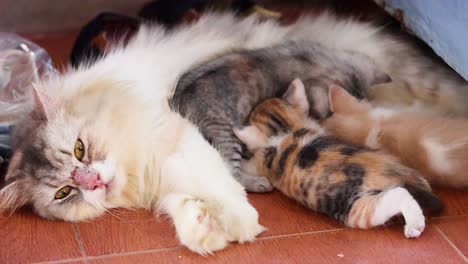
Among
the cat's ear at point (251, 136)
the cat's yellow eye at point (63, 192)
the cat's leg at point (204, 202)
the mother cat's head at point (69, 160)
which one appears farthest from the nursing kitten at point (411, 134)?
the cat's yellow eye at point (63, 192)

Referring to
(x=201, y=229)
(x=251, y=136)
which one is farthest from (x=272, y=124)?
(x=201, y=229)

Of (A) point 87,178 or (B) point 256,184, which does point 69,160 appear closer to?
(A) point 87,178

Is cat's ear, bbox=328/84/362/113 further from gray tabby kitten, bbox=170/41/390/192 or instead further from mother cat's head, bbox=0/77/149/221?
mother cat's head, bbox=0/77/149/221

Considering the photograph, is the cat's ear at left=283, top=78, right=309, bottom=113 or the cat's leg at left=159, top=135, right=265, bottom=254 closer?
the cat's leg at left=159, top=135, right=265, bottom=254

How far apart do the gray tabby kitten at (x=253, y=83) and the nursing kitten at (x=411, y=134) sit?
→ 130 millimetres

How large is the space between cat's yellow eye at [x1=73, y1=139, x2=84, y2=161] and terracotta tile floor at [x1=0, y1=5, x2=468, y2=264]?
0.57 feet

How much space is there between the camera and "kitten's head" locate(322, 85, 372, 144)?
1668mm

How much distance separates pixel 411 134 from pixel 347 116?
0.21m

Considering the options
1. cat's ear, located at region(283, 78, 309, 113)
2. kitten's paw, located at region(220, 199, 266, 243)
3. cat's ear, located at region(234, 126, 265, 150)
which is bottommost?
kitten's paw, located at region(220, 199, 266, 243)

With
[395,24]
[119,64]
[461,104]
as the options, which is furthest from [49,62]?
[461,104]

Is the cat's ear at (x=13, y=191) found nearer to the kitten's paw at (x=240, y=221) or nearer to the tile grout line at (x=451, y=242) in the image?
the kitten's paw at (x=240, y=221)

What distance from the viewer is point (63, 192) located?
1.52 metres

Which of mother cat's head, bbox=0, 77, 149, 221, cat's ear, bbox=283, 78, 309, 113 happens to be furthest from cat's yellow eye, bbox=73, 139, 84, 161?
cat's ear, bbox=283, 78, 309, 113

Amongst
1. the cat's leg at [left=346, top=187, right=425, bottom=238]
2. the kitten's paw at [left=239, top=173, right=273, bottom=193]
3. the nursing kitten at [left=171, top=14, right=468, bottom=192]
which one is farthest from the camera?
the nursing kitten at [left=171, top=14, right=468, bottom=192]
